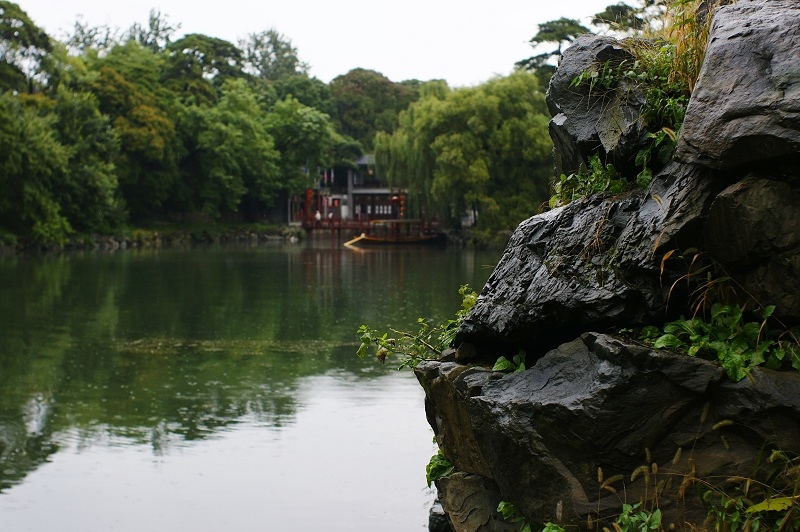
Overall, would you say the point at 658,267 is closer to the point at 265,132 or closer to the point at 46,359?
the point at 46,359

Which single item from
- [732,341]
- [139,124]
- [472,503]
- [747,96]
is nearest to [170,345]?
[472,503]

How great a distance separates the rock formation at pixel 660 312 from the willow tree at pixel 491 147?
1622 inches

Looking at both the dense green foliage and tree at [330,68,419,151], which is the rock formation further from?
tree at [330,68,419,151]

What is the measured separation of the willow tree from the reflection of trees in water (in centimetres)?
1568

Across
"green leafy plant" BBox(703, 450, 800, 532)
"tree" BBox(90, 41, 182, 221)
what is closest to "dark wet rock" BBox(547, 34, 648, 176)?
"green leafy plant" BBox(703, 450, 800, 532)

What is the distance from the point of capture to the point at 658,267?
4109 mm

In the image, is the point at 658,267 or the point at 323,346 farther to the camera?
the point at 323,346

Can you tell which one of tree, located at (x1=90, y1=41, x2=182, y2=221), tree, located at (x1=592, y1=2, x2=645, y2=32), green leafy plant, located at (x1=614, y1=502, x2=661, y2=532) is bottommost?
green leafy plant, located at (x1=614, y1=502, x2=661, y2=532)

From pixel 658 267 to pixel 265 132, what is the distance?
59.8 m

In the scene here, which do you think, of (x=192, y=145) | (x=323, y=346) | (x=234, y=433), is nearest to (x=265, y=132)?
(x=192, y=145)

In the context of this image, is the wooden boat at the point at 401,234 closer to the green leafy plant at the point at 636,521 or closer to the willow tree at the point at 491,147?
the willow tree at the point at 491,147

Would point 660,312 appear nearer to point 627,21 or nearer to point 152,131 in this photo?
point 627,21

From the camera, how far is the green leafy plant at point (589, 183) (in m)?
4.71

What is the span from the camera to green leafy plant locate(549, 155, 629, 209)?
15.4 feet
